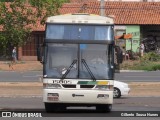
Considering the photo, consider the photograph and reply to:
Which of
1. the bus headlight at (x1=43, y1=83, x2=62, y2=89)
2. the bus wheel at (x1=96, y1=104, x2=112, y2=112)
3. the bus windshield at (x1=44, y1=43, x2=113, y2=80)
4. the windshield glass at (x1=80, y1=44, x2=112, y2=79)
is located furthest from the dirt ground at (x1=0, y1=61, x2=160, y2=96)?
the bus headlight at (x1=43, y1=83, x2=62, y2=89)

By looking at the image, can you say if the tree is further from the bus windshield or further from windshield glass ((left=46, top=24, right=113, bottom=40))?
the bus windshield

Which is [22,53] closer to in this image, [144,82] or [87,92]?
[144,82]

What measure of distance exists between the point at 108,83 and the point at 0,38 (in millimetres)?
3867

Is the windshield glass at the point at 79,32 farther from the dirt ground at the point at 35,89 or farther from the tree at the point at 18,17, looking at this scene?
the dirt ground at the point at 35,89

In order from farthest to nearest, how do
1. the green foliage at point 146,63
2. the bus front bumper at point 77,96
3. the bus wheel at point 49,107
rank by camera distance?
1. the green foliage at point 146,63
2. the bus wheel at point 49,107
3. the bus front bumper at point 77,96

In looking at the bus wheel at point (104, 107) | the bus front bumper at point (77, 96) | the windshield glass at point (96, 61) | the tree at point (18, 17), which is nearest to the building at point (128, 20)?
the tree at point (18, 17)

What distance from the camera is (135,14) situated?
63312mm

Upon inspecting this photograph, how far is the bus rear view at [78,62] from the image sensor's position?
19.2 metres

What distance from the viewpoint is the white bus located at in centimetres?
1925

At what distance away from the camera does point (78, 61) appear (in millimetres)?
19672

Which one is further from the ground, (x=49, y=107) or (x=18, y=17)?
(x=18, y=17)

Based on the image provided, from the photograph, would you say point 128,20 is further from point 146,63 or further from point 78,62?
point 78,62

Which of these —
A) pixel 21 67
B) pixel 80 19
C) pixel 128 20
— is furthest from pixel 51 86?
pixel 128 20

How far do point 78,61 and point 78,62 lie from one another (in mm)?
33
